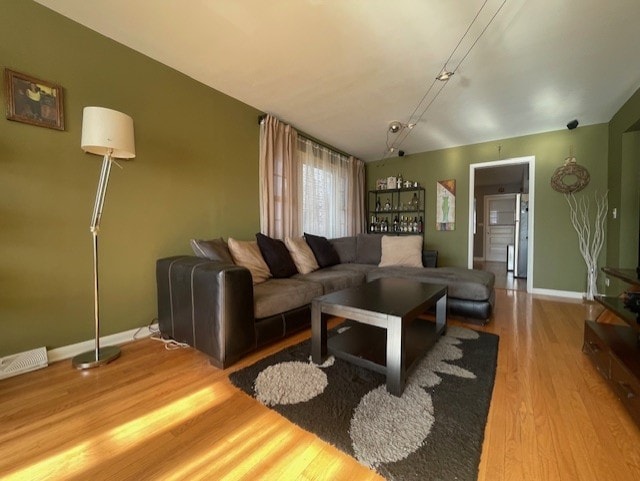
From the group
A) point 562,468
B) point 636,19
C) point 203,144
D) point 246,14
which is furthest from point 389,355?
point 636,19

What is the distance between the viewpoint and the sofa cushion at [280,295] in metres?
1.91

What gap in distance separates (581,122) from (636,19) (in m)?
2.11

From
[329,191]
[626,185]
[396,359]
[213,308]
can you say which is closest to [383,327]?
[396,359]

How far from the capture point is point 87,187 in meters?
1.89

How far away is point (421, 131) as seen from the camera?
146 inches

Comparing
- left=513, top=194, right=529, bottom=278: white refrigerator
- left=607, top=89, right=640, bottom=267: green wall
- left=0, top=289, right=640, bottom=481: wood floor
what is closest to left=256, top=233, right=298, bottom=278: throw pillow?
left=0, top=289, right=640, bottom=481: wood floor

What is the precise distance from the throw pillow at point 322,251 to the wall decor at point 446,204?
221cm

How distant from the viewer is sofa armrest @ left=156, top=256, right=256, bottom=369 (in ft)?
5.35

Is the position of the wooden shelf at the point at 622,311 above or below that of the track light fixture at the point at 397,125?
below

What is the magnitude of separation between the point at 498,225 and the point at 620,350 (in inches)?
272

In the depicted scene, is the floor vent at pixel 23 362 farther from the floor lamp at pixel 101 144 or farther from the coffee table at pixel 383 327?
the coffee table at pixel 383 327

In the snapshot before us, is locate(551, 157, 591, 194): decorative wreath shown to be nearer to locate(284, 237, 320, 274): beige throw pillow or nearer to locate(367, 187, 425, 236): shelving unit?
locate(367, 187, 425, 236): shelving unit

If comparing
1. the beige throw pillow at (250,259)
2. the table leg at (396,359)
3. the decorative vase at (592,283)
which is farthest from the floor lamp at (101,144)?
the decorative vase at (592,283)

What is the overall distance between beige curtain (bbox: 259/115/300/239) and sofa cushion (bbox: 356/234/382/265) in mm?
940
